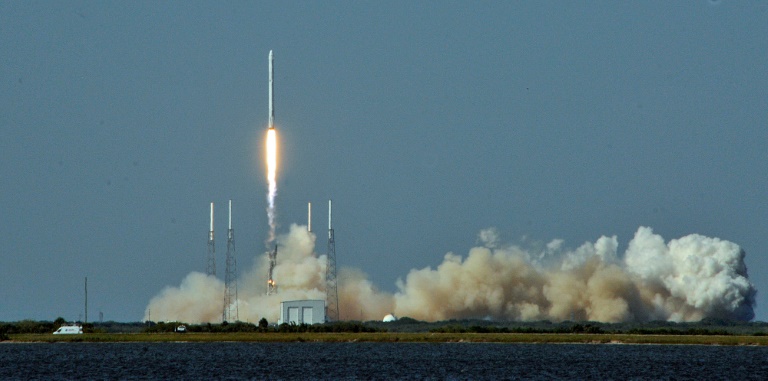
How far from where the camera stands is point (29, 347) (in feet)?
420

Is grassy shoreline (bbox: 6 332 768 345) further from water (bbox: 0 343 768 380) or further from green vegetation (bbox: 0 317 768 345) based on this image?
water (bbox: 0 343 768 380)

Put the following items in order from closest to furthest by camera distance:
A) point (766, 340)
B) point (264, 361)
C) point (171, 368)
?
point (171, 368) → point (264, 361) → point (766, 340)

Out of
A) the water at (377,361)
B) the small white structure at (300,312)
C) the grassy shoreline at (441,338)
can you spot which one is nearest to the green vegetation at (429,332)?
the grassy shoreline at (441,338)

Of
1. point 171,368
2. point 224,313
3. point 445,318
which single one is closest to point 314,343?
point 224,313

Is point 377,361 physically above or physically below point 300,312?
below

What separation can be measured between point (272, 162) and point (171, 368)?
29.4m

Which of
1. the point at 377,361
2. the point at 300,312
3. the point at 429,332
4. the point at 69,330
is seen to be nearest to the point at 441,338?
the point at 429,332

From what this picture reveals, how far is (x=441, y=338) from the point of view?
120000 mm

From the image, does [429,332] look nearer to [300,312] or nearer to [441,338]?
[441,338]

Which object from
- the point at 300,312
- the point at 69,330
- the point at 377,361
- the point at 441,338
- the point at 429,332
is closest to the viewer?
the point at 377,361

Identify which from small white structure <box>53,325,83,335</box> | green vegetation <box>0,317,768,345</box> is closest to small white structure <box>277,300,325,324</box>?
green vegetation <box>0,317,768,345</box>

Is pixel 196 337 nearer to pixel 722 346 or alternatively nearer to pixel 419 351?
pixel 419 351

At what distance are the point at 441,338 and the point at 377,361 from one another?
16.1 metres

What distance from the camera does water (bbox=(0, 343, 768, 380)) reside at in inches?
3615
